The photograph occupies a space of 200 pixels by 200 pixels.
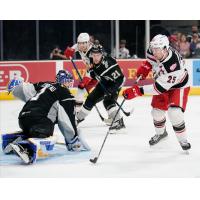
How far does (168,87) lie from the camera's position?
4180 mm

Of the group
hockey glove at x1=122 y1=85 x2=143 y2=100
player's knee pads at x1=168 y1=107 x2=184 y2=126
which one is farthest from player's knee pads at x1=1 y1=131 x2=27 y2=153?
player's knee pads at x1=168 y1=107 x2=184 y2=126

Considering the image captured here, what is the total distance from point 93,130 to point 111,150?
1.06m

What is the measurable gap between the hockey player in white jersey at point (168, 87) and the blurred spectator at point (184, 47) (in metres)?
4.52

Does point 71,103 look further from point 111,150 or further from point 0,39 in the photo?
point 0,39

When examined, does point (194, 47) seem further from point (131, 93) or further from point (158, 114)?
point (131, 93)

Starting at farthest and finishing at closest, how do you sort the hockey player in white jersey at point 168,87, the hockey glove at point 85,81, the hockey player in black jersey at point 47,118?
the hockey glove at point 85,81 → the hockey player in white jersey at point 168,87 → the hockey player in black jersey at point 47,118

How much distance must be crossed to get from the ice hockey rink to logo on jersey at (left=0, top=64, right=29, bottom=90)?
2347mm

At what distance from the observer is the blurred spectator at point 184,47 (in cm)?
891

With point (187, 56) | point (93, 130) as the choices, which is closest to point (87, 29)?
point (187, 56)

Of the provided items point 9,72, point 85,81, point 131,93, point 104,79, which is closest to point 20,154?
point 131,93

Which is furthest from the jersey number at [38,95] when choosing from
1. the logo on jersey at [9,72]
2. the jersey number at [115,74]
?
the logo on jersey at [9,72]

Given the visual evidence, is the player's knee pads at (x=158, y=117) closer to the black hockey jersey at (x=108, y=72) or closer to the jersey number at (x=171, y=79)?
the jersey number at (x=171, y=79)

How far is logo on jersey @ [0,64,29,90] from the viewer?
8016 mm

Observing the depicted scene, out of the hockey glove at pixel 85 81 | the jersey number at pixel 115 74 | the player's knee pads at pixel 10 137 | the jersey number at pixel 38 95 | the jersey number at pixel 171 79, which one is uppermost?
the jersey number at pixel 171 79
